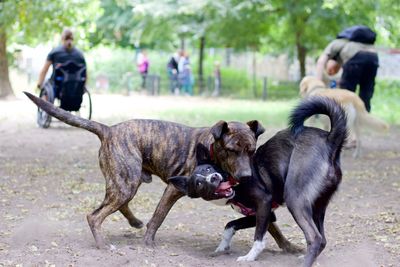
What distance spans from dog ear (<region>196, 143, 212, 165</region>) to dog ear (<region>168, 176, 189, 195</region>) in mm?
190

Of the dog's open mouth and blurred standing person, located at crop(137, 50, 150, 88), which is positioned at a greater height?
the dog's open mouth

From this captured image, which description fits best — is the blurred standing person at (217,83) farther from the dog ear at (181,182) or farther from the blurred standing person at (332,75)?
the dog ear at (181,182)

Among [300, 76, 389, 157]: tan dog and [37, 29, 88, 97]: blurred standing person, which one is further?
[37, 29, 88, 97]: blurred standing person

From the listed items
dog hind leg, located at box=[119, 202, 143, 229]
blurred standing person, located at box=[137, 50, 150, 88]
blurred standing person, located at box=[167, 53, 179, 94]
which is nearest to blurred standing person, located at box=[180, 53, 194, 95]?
blurred standing person, located at box=[167, 53, 179, 94]

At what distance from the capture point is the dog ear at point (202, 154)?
605 centimetres

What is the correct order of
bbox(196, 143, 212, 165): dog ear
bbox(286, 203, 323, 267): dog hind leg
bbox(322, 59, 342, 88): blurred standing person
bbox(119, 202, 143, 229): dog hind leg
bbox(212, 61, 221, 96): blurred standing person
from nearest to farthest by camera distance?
bbox(286, 203, 323, 267): dog hind leg
bbox(196, 143, 212, 165): dog ear
bbox(119, 202, 143, 229): dog hind leg
bbox(322, 59, 342, 88): blurred standing person
bbox(212, 61, 221, 96): blurred standing person

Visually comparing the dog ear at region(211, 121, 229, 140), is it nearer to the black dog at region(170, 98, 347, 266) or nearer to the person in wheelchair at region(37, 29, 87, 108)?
the black dog at region(170, 98, 347, 266)

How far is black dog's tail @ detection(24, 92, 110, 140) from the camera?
6.30 meters

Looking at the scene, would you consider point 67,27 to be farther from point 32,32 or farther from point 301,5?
point 301,5

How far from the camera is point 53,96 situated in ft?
51.7

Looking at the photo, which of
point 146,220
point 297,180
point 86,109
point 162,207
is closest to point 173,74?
point 86,109

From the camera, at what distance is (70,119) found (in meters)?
6.38

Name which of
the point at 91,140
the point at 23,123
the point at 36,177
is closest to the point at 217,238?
the point at 36,177

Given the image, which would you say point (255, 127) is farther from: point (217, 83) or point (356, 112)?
point (217, 83)
